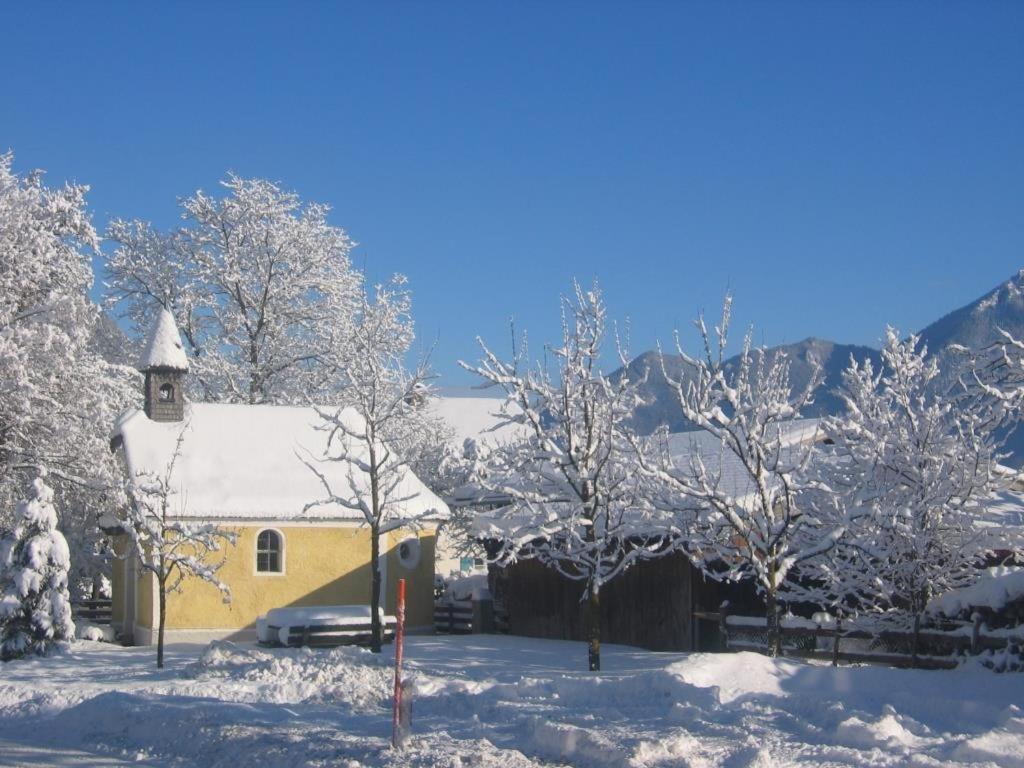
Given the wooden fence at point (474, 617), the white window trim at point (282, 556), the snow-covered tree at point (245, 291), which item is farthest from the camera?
the snow-covered tree at point (245, 291)

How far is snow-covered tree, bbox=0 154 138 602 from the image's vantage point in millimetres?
26875

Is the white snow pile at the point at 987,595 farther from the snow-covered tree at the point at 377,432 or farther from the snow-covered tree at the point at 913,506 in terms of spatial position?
the snow-covered tree at the point at 377,432

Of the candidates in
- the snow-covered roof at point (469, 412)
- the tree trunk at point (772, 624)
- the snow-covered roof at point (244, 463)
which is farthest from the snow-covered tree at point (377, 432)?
the snow-covered roof at point (469, 412)

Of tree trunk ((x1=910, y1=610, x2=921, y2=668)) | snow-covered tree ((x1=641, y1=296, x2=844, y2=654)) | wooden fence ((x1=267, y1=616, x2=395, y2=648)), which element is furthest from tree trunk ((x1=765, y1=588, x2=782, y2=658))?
wooden fence ((x1=267, y1=616, x2=395, y2=648))

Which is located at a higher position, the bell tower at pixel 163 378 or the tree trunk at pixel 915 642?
the bell tower at pixel 163 378

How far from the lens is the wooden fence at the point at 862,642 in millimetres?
17359

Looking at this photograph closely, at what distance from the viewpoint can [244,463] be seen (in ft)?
98.5

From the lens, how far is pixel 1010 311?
7369 cm

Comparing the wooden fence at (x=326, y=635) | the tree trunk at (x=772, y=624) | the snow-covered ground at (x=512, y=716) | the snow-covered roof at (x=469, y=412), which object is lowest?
the snow-covered ground at (x=512, y=716)

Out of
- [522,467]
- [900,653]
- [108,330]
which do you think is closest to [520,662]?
[522,467]

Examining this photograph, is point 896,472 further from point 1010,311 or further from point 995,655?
point 1010,311

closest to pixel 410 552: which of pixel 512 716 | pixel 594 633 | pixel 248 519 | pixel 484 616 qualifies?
pixel 484 616

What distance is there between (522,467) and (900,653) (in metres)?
7.14

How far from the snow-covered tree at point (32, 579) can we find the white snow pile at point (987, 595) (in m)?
15.8
